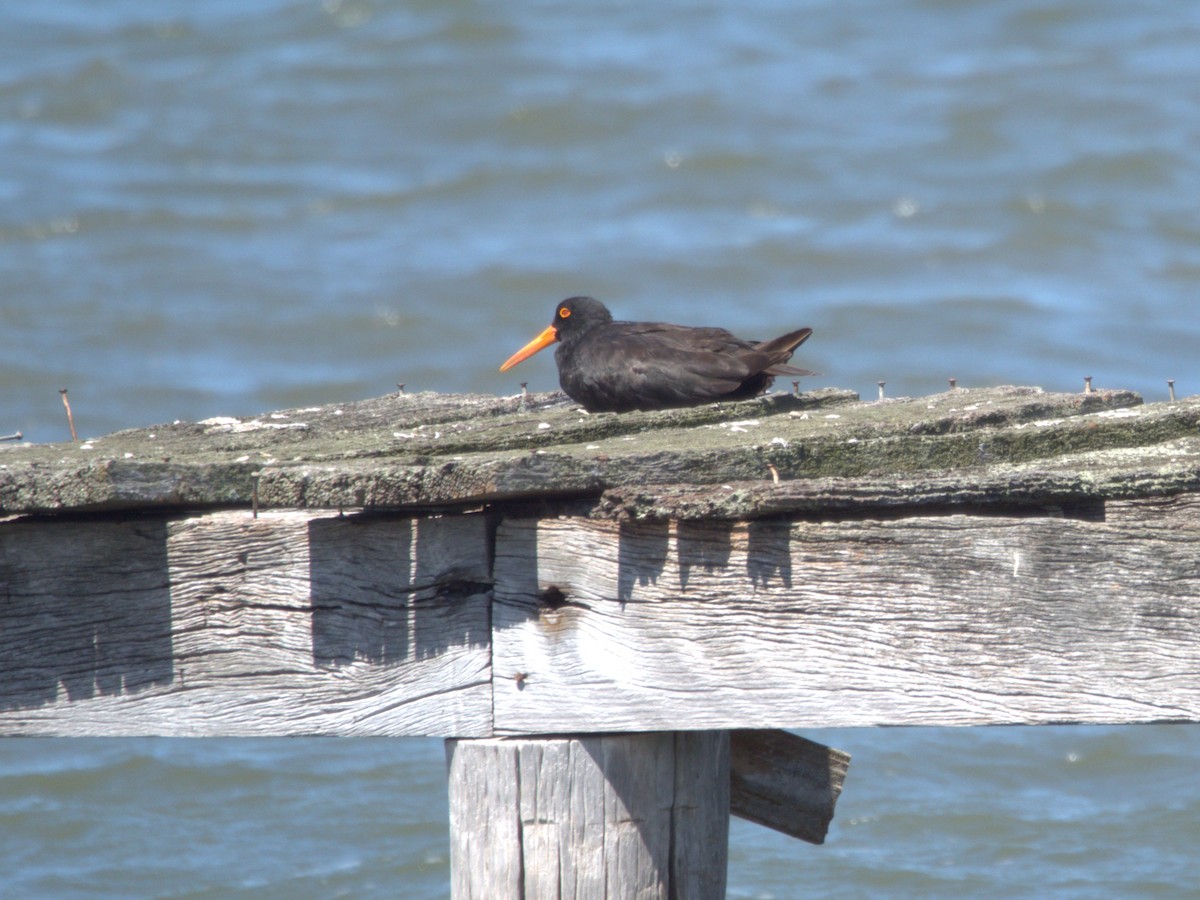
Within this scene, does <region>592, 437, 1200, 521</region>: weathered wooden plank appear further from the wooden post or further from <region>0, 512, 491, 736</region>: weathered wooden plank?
the wooden post

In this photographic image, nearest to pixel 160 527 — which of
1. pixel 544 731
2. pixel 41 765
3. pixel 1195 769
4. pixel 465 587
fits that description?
pixel 465 587

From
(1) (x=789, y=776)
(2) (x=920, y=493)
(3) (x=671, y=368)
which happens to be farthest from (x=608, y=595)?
(3) (x=671, y=368)

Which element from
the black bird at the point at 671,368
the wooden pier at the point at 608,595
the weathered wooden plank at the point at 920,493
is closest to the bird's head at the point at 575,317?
the black bird at the point at 671,368

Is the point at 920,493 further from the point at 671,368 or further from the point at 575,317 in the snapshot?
the point at 575,317

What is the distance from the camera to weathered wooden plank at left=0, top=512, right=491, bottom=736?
269 cm

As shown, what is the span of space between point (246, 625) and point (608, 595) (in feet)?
2.25

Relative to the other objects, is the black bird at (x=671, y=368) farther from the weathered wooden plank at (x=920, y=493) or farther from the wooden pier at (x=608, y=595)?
the weathered wooden plank at (x=920, y=493)

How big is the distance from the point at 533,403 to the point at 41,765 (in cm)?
446

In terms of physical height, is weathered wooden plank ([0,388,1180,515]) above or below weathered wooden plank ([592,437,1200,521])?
above

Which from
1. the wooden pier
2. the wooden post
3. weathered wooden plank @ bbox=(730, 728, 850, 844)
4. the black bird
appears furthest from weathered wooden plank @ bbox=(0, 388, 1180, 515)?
weathered wooden plank @ bbox=(730, 728, 850, 844)

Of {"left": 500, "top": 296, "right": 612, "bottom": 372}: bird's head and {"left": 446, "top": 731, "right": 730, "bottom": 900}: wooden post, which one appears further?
{"left": 500, "top": 296, "right": 612, "bottom": 372}: bird's head

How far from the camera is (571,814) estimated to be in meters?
2.71

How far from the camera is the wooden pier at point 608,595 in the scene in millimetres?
2400

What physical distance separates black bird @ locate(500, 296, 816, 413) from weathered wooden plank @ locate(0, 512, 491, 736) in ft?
3.66
